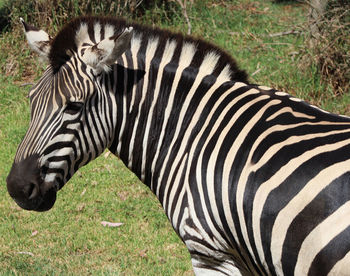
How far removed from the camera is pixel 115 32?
358 centimetres

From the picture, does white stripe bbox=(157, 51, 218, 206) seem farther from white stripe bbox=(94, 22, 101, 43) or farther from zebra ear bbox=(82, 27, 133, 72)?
white stripe bbox=(94, 22, 101, 43)

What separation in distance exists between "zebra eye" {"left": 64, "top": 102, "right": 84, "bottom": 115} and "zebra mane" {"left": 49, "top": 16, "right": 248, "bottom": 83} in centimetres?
27

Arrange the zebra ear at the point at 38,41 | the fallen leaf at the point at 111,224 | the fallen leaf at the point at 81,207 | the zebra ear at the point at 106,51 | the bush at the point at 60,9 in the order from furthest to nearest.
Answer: the bush at the point at 60,9
the fallen leaf at the point at 81,207
the fallen leaf at the point at 111,224
the zebra ear at the point at 38,41
the zebra ear at the point at 106,51

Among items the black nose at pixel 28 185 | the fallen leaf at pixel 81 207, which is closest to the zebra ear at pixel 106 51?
the black nose at pixel 28 185

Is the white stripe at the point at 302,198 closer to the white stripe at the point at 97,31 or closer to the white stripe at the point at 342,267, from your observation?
the white stripe at the point at 342,267

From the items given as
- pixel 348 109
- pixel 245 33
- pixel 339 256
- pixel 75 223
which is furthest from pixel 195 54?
pixel 245 33

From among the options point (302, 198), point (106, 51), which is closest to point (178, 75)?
point (106, 51)

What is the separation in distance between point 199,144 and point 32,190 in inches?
38.6

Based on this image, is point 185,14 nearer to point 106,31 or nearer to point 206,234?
point 106,31

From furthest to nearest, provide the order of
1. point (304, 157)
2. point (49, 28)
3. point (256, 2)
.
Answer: point (256, 2)
point (49, 28)
point (304, 157)

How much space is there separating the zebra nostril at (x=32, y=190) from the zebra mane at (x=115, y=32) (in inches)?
27.4

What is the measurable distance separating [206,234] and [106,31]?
1437mm

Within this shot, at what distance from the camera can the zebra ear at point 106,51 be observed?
316cm

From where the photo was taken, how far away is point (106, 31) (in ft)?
11.7
